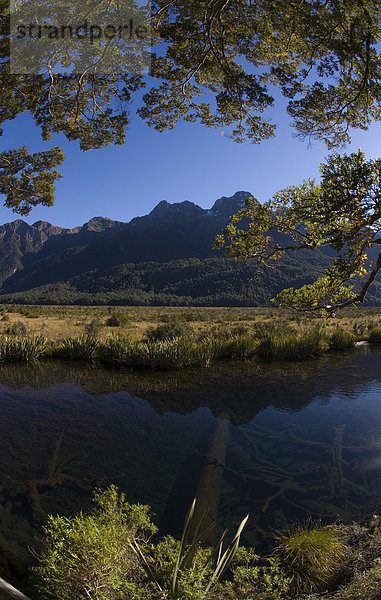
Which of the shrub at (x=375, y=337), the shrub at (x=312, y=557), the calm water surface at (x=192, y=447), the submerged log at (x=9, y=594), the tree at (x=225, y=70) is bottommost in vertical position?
the shrub at (x=375, y=337)

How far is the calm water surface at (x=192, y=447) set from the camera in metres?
4.02

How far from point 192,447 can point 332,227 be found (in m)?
4.82

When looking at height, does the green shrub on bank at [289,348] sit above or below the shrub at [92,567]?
below

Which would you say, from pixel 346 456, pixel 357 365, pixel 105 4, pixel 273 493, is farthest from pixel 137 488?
pixel 357 365

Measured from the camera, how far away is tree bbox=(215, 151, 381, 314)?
3943 millimetres

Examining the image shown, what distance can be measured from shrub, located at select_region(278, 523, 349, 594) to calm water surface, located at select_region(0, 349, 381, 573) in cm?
48

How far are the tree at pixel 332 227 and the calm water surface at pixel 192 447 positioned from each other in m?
2.84

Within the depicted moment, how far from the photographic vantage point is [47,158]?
9.01 m

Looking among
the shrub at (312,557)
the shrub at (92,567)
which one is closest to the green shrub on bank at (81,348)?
the shrub at (92,567)

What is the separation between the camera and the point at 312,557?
287 centimetres

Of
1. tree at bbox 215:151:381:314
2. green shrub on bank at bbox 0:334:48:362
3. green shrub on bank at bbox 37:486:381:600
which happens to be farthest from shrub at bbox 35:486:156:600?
green shrub on bank at bbox 0:334:48:362

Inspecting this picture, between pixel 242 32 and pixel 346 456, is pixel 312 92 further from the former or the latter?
pixel 346 456

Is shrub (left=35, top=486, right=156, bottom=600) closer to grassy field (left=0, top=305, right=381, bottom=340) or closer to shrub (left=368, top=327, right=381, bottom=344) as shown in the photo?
grassy field (left=0, top=305, right=381, bottom=340)

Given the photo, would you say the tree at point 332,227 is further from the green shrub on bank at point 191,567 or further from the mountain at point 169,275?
the mountain at point 169,275
